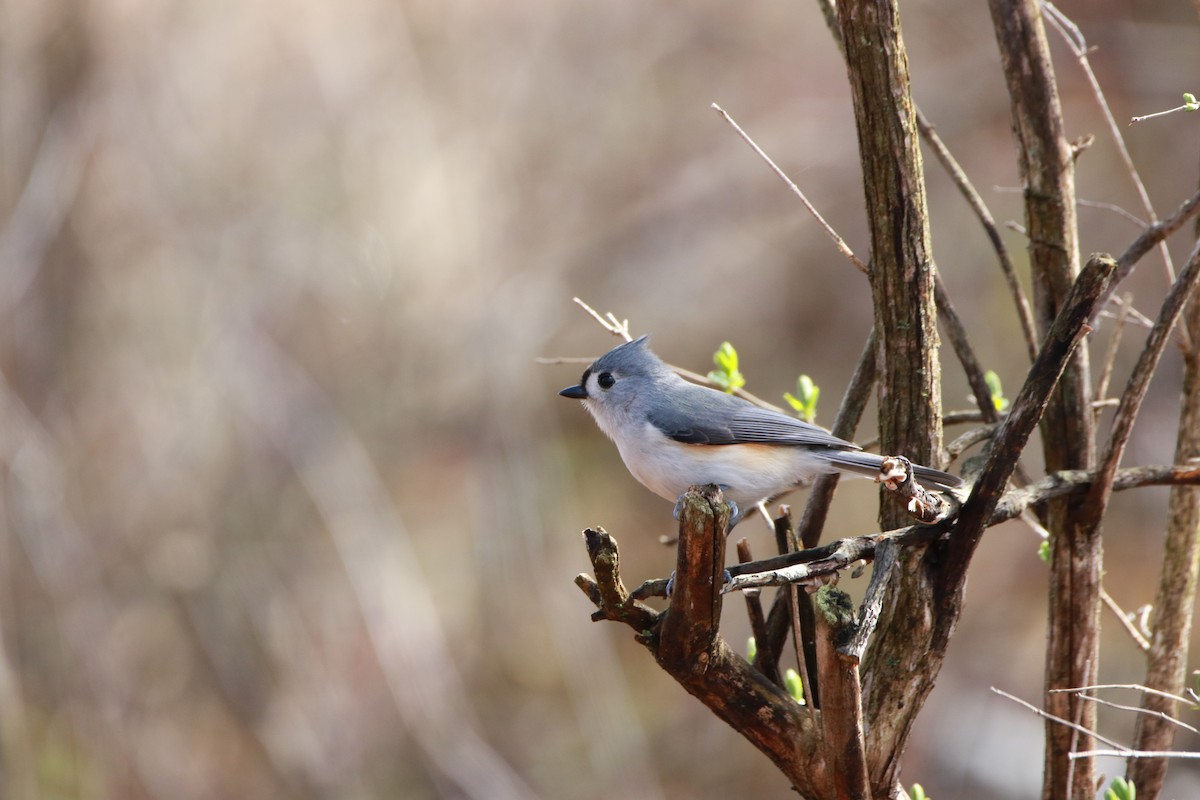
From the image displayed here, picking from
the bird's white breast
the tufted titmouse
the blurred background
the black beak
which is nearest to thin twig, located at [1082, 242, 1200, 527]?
the tufted titmouse

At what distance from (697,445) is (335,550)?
3.03 meters

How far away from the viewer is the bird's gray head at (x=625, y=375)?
8.91 feet

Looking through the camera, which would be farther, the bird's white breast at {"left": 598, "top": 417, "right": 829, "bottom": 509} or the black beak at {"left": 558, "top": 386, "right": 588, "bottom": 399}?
the black beak at {"left": 558, "top": 386, "right": 588, "bottom": 399}

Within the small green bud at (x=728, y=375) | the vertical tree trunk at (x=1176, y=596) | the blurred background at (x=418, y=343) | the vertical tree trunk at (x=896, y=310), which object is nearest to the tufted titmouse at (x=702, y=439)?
the small green bud at (x=728, y=375)

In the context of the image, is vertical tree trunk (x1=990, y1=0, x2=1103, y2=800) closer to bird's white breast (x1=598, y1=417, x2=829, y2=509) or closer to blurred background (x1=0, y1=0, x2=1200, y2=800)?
bird's white breast (x1=598, y1=417, x2=829, y2=509)

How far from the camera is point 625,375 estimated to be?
277 cm

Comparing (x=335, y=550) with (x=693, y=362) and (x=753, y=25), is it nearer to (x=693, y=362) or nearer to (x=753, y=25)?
(x=693, y=362)

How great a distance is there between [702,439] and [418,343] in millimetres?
3268

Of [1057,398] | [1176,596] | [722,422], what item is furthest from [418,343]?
[1176,596]

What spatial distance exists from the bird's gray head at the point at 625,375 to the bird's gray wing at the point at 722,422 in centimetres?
10

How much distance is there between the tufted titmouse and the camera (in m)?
2.29

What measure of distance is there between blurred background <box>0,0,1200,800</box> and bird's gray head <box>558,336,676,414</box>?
1432 millimetres

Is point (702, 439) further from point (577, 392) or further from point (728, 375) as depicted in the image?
point (577, 392)

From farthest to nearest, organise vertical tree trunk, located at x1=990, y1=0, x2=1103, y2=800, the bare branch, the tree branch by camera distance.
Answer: the bare branch < vertical tree trunk, located at x1=990, y1=0, x2=1103, y2=800 < the tree branch
